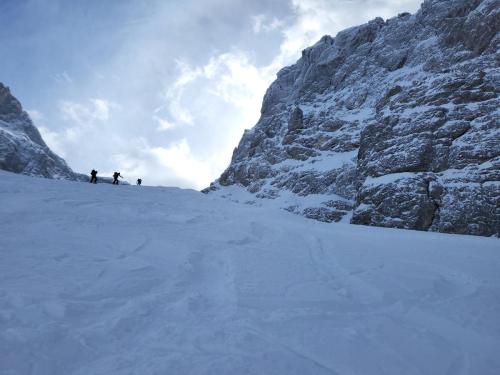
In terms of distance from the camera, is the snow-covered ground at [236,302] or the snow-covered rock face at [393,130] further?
the snow-covered rock face at [393,130]

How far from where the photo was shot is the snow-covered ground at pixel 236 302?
4.19m

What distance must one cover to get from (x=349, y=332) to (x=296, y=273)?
265 centimetres

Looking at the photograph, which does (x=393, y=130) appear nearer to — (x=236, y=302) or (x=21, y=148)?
(x=236, y=302)

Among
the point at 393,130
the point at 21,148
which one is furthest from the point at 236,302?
the point at 21,148

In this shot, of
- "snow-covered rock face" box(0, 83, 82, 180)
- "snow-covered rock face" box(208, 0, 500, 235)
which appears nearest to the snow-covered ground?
"snow-covered rock face" box(208, 0, 500, 235)

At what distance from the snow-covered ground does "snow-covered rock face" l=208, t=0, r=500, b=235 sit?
19807 millimetres

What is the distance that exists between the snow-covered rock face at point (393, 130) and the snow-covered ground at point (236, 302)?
19.8 meters

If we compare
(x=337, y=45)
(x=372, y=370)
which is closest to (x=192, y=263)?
(x=372, y=370)

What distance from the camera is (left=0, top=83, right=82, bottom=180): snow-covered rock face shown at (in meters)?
103

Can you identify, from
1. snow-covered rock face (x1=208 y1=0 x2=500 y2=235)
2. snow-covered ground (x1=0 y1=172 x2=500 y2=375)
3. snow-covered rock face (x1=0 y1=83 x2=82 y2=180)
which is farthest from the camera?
snow-covered rock face (x1=0 y1=83 x2=82 y2=180)

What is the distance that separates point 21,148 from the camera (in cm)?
10850

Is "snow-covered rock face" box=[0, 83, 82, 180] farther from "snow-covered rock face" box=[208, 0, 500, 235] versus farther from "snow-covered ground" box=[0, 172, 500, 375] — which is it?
"snow-covered ground" box=[0, 172, 500, 375]

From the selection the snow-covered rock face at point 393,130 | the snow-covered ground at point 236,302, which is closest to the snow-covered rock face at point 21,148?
the snow-covered rock face at point 393,130

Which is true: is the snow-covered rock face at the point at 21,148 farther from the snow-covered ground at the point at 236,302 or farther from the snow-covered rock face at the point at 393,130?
the snow-covered ground at the point at 236,302
